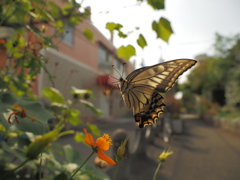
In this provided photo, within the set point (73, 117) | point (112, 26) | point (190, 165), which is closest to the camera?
point (112, 26)

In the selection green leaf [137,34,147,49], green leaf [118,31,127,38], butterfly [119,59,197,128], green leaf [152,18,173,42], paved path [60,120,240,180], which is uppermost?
green leaf [152,18,173,42]

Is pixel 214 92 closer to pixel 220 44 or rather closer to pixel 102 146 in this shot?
pixel 220 44

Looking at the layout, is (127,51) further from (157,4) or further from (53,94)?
(53,94)


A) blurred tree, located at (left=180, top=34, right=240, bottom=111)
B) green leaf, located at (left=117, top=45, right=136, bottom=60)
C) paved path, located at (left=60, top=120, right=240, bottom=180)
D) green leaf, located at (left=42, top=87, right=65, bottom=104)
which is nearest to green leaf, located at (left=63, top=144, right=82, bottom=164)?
green leaf, located at (left=42, top=87, right=65, bottom=104)

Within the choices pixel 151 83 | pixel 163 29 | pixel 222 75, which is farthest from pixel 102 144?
pixel 222 75

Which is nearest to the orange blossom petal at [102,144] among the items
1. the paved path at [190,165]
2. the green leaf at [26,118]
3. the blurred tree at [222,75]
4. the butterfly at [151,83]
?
the green leaf at [26,118]

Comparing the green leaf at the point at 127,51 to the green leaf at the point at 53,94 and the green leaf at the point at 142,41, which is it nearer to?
the green leaf at the point at 142,41

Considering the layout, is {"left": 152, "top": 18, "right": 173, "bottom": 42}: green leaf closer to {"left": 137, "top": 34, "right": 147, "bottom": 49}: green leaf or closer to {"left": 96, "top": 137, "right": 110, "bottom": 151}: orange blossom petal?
A: {"left": 137, "top": 34, "right": 147, "bottom": 49}: green leaf

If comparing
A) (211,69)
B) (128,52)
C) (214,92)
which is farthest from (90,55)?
(214,92)

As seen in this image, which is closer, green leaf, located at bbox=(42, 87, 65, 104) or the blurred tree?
green leaf, located at bbox=(42, 87, 65, 104)

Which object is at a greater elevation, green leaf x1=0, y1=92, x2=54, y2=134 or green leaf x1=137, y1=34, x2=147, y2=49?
green leaf x1=137, y1=34, x2=147, y2=49
